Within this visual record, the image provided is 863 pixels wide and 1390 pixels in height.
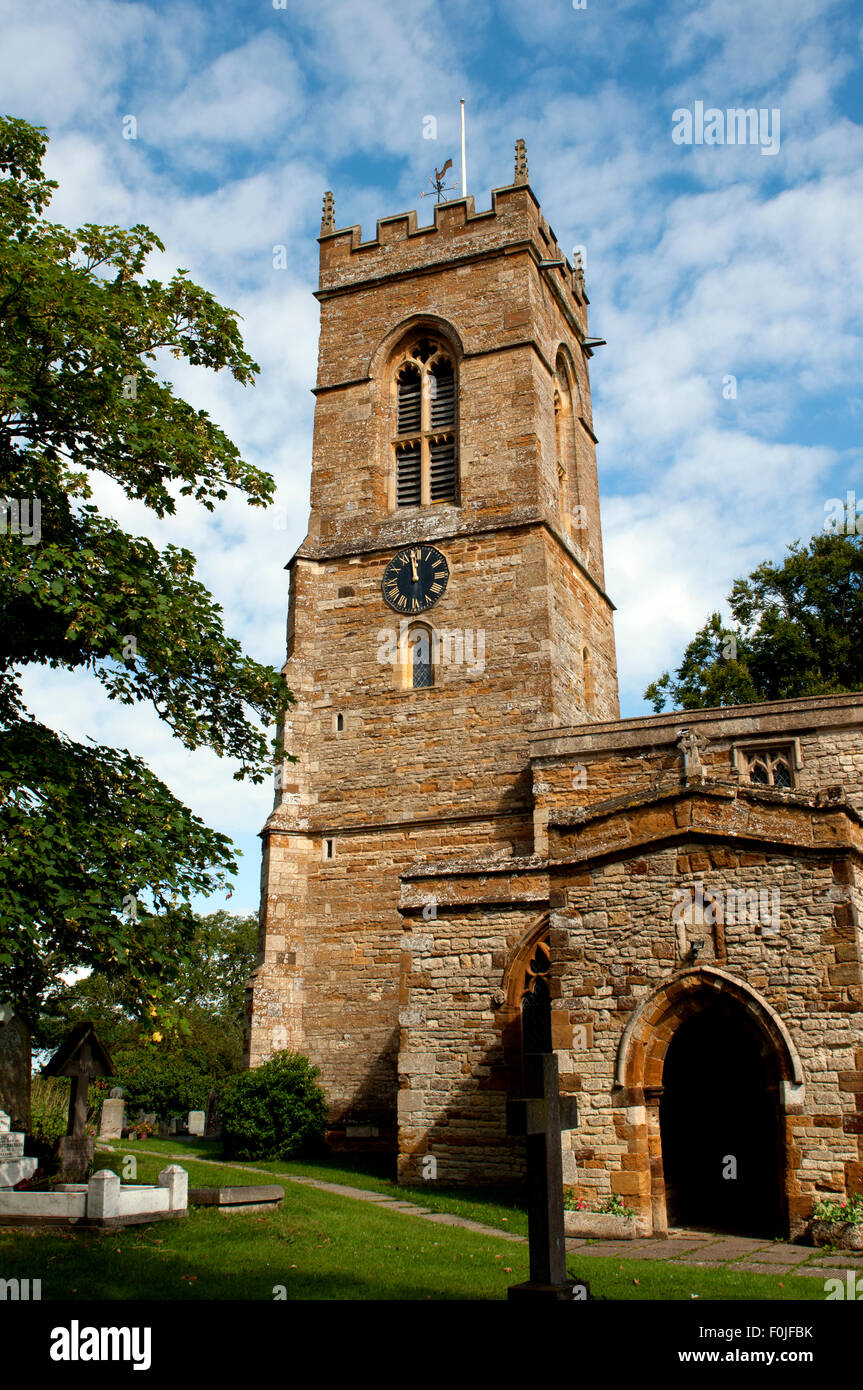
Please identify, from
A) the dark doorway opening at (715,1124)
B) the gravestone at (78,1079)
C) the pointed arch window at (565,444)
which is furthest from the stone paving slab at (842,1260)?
the pointed arch window at (565,444)

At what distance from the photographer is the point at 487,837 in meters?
19.3

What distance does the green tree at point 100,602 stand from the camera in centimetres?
938

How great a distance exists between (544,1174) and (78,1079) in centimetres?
697

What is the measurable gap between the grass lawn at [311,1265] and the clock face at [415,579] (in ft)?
42.1

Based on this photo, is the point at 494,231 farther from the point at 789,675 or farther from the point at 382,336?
the point at 789,675

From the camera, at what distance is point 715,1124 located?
498 inches

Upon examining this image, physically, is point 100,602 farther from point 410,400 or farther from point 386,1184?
point 410,400

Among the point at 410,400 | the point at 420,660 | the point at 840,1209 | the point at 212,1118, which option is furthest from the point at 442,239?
the point at 212,1118

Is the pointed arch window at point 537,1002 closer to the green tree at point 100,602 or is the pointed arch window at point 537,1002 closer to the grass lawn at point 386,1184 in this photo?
the grass lawn at point 386,1184

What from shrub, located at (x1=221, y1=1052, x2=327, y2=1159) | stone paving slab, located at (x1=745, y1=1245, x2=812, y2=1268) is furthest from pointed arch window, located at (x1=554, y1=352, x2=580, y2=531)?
stone paving slab, located at (x1=745, y1=1245, x2=812, y2=1268)

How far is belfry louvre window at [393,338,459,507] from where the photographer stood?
23.2 meters

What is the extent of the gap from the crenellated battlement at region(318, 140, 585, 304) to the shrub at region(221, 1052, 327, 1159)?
17278mm

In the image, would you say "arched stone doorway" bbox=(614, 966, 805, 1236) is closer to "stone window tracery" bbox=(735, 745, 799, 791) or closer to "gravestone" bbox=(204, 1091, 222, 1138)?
"stone window tracery" bbox=(735, 745, 799, 791)

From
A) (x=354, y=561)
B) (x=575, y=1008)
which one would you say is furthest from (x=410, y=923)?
(x=354, y=561)
